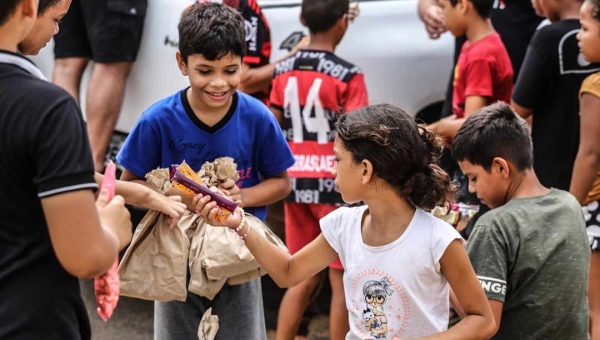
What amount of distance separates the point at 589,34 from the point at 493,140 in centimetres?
102

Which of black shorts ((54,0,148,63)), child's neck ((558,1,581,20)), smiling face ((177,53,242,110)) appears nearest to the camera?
smiling face ((177,53,242,110))

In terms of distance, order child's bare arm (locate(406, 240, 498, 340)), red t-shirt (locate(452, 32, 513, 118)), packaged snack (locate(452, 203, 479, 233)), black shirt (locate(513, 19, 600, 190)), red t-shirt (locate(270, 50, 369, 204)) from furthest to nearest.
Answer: red t-shirt (locate(270, 50, 369, 204))
red t-shirt (locate(452, 32, 513, 118))
black shirt (locate(513, 19, 600, 190))
packaged snack (locate(452, 203, 479, 233))
child's bare arm (locate(406, 240, 498, 340))

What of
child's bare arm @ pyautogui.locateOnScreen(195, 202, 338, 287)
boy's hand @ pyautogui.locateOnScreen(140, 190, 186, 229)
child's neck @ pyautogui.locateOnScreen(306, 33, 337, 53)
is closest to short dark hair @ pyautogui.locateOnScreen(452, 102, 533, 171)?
child's bare arm @ pyautogui.locateOnScreen(195, 202, 338, 287)

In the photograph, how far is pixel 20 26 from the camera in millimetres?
2051

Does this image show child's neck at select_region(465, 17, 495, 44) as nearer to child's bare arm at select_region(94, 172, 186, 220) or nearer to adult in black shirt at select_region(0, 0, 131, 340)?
child's bare arm at select_region(94, 172, 186, 220)

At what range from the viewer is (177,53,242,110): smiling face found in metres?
3.12

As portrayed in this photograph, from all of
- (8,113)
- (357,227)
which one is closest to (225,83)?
(357,227)

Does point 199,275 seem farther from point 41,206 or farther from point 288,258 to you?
point 41,206

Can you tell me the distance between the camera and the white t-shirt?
101 inches

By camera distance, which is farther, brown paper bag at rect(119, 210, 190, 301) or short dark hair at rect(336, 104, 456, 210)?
brown paper bag at rect(119, 210, 190, 301)

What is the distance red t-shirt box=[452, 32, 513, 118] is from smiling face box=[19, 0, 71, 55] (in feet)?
8.06

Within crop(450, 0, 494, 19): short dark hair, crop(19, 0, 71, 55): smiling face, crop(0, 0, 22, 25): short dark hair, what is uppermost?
crop(0, 0, 22, 25): short dark hair

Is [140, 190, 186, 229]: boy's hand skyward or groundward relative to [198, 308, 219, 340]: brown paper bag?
skyward

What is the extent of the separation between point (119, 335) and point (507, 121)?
2757 mm
